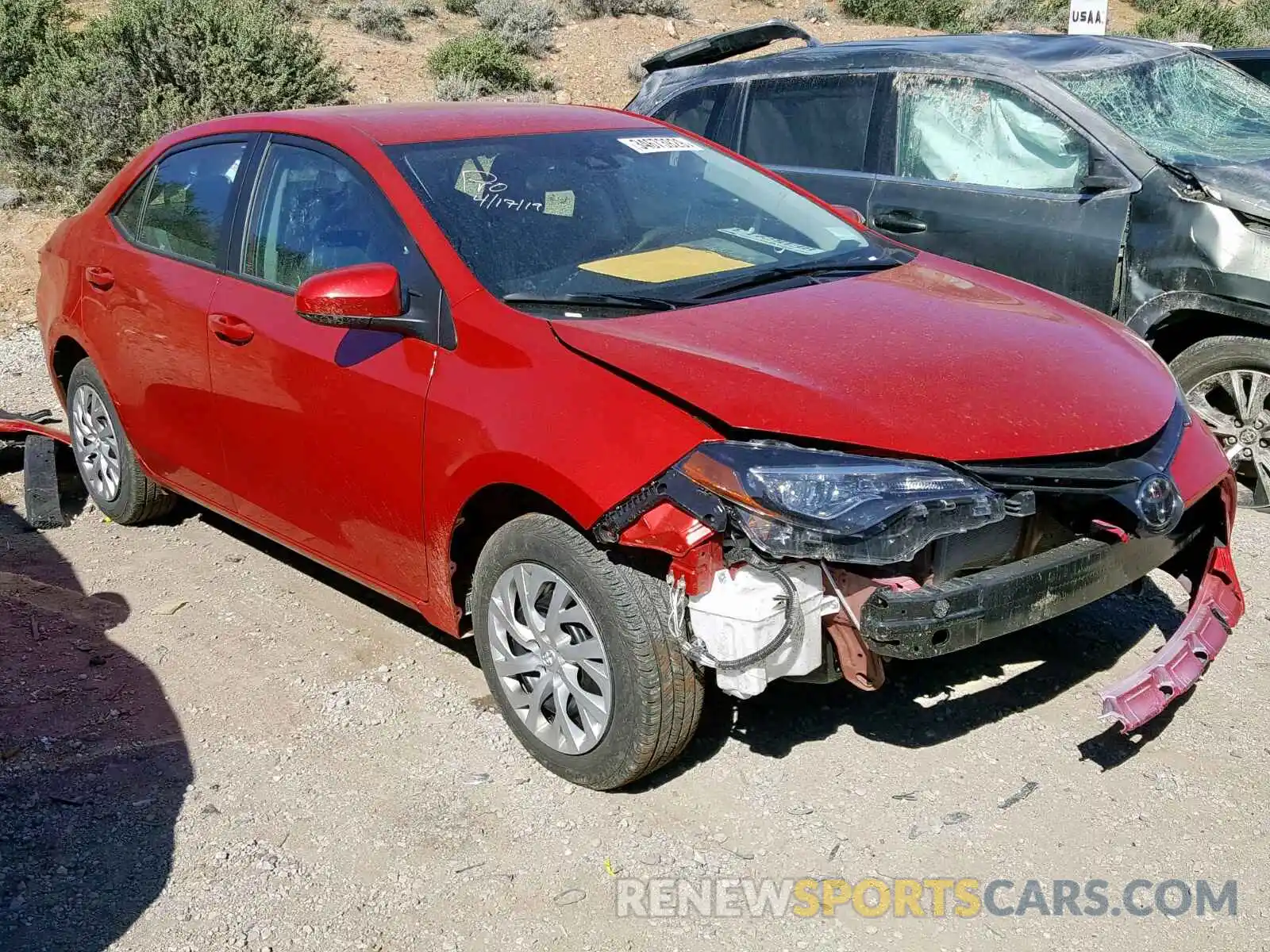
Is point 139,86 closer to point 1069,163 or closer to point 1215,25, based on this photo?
point 1069,163

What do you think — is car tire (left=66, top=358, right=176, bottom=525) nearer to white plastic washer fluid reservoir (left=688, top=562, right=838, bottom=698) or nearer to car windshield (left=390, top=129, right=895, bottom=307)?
car windshield (left=390, top=129, right=895, bottom=307)

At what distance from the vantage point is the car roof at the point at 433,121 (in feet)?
13.3

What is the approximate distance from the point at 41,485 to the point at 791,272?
150 inches

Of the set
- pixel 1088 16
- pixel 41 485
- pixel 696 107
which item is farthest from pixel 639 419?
pixel 1088 16

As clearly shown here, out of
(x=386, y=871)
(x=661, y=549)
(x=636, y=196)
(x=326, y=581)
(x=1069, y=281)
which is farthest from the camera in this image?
(x=1069, y=281)

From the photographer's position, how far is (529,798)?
348cm

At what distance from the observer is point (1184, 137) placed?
573 cm

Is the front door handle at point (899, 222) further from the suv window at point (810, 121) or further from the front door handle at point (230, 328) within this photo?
the front door handle at point (230, 328)

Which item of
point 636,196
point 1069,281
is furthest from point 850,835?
point 1069,281

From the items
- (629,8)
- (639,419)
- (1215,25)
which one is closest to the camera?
(639,419)

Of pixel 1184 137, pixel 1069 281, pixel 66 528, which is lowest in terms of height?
pixel 66 528

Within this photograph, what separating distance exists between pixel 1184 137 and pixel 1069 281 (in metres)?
0.92

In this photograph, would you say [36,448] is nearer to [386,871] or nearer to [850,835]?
[386,871]

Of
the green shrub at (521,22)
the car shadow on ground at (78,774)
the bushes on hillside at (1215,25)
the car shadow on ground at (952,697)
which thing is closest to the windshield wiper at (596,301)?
the car shadow on ground at (952,697)
